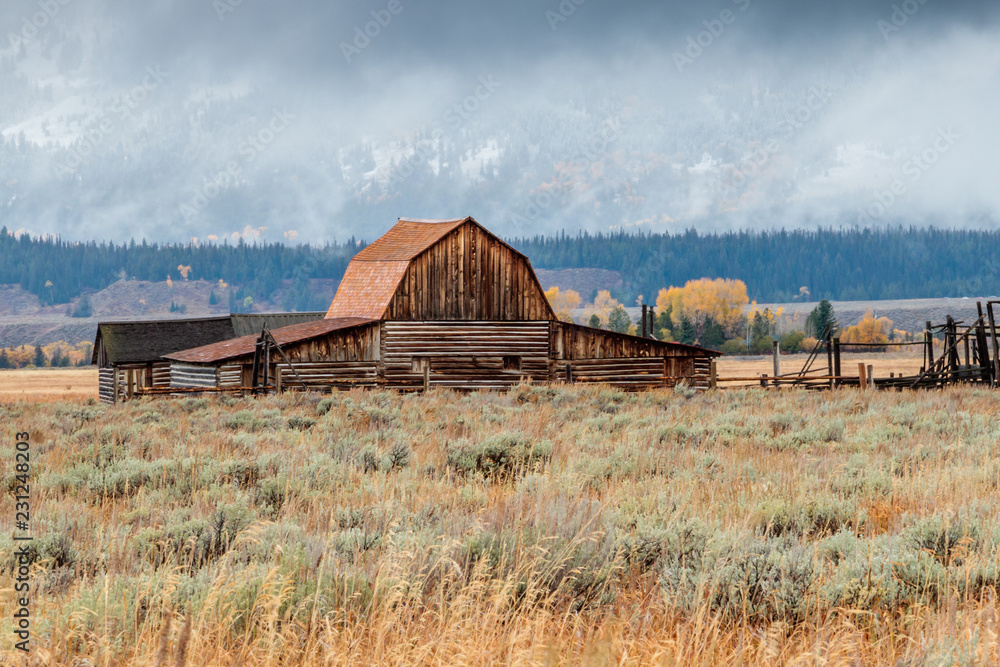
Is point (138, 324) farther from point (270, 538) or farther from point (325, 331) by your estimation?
point (270, 538)

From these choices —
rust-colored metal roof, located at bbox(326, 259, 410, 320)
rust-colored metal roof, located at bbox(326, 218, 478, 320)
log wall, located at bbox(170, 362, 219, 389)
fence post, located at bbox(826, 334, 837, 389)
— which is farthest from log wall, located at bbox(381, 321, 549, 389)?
fence post, located at bbox(826, 334, 837, 389)

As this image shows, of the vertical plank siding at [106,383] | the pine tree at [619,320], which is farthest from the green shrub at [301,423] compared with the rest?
the pine tree at [619,320]

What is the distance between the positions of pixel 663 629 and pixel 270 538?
256 cm

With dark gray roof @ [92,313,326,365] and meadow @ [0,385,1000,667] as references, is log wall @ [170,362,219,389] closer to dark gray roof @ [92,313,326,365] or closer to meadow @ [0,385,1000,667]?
dark gray roof @ [92,313,326,365]

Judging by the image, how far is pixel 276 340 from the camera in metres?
28.2

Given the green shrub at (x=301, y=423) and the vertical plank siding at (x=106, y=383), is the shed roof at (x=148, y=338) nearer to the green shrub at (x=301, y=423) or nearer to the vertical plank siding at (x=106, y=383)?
the vertical plank siding at (x=106, y=383)

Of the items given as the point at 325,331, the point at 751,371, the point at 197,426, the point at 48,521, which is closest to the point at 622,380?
the point at 325,331

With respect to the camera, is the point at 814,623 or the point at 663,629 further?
the point at 814,623

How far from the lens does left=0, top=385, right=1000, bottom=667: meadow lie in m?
3.43

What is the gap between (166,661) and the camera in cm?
315

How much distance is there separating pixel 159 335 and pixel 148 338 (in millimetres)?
669

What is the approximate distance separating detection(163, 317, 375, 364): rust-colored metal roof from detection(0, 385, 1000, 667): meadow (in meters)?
18.9

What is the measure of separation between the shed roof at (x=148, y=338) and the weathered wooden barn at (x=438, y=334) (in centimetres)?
1135

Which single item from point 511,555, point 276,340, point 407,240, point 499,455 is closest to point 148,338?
point 276,340
